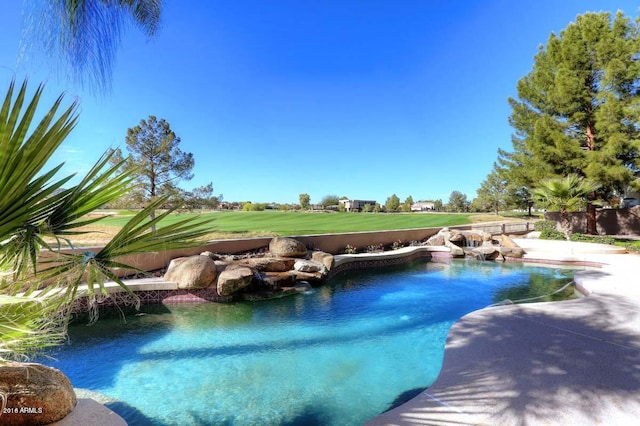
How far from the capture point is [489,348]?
14.4 feet

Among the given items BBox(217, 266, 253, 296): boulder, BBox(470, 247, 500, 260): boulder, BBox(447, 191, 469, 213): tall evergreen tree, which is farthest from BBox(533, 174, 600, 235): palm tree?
BBox(447, 191, 469, 213): tall evergreen tree

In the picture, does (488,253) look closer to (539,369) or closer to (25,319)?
(539,369)

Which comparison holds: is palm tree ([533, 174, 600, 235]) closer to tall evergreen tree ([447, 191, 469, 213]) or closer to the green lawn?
the green lawn

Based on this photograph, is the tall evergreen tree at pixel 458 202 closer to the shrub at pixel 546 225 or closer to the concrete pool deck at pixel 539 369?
the shrub at pixel 546 225

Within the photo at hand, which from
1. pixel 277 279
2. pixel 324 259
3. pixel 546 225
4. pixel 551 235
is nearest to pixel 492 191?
pixel 546 225

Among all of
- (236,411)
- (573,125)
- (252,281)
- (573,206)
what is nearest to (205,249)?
(252,281)

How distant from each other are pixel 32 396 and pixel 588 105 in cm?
2565

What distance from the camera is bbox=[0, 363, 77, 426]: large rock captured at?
2.44 metres

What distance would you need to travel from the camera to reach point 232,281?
8.03 meters

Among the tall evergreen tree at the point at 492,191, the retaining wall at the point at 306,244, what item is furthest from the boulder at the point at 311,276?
the tall evergreen tree at the point at 492,191

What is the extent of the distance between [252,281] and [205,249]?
313 centimetres

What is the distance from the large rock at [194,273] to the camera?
26.5ft

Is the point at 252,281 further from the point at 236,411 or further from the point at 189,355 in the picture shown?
the point at 236,411

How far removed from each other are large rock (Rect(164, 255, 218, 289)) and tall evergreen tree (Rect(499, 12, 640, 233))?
803 inches
